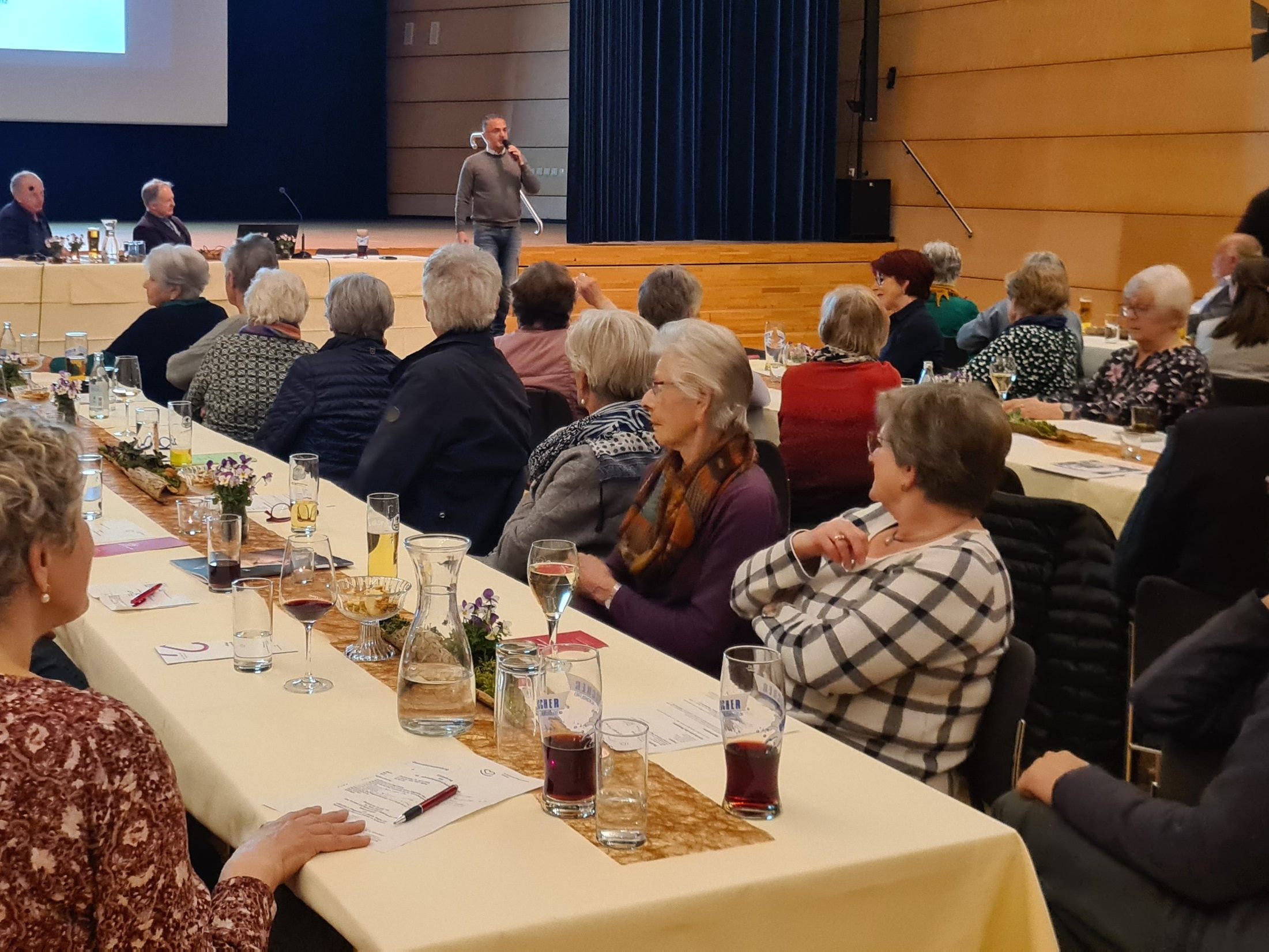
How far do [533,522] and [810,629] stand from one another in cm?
102

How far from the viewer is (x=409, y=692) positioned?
1.91 meters

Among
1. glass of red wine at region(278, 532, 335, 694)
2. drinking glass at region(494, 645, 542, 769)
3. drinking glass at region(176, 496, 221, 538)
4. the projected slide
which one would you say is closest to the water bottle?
drinking glass at region(176, 496, 221, 538)

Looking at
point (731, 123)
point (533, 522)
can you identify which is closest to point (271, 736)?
point (533, 522)

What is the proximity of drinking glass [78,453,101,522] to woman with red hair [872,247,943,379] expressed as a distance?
3813 mm

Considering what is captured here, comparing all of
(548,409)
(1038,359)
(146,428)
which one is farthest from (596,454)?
(1038,359)

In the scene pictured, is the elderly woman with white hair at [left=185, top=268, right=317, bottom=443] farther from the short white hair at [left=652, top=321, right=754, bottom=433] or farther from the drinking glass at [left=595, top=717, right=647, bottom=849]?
the drinking glass at [left=595, top=717, right=647, bottom=849]

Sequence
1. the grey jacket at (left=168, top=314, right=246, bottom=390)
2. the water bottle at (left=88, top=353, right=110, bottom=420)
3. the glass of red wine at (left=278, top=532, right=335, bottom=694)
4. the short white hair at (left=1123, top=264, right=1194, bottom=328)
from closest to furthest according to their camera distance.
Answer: the glass of red wine at (left=278, top=532, right=335, bottom=694)
the water bottle at (left=88, top=353, right=110, bottom=420)
the short white hair at (left=1123, top=264, right=1194, bottom=328)
the grey jacket at (left=168, top=314, right=246, bottom=390)

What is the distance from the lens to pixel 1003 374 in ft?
16.1

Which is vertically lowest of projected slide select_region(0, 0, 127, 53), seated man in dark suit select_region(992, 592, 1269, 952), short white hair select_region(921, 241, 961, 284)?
seated man in dark suit select_region(992, 592, 1269, 952)

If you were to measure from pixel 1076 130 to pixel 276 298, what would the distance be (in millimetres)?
7511

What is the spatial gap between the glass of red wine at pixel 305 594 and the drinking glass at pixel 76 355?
3.16 metres

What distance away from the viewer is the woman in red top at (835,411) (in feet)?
14.5

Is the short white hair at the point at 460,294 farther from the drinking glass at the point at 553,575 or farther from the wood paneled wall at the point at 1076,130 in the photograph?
the wood paneled wall at the point at 1076,130

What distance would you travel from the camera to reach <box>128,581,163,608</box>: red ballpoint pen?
2477mm
